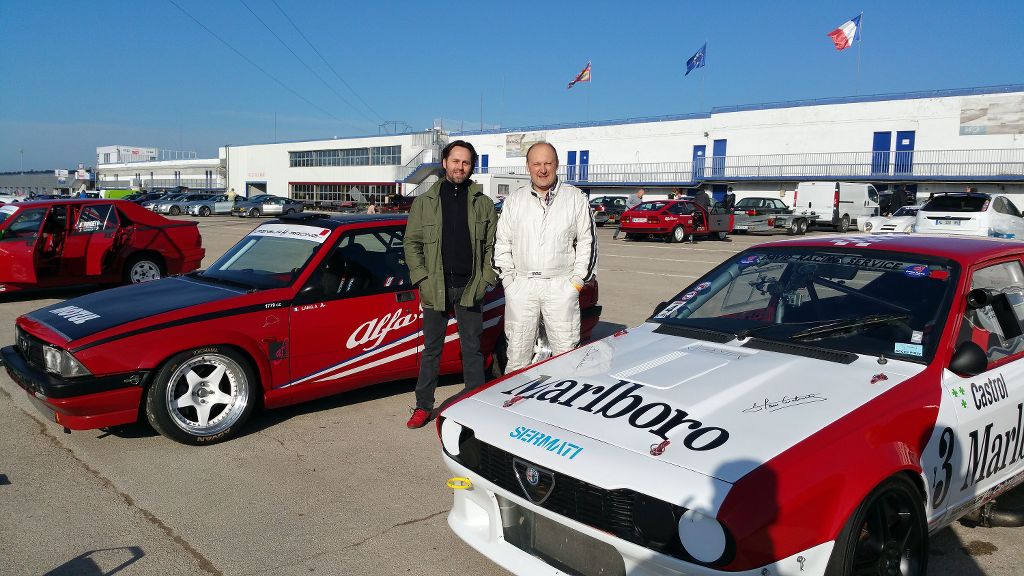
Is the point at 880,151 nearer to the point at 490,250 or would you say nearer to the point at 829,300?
the point at 490,250

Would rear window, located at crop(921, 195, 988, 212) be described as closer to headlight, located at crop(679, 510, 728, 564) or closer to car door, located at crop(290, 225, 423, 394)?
car door, located at crop(290, 225, 423, 394)

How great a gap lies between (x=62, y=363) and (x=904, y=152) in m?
41.9

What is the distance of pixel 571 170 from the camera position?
52.6m

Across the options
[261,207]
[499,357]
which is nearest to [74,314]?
[499,357]

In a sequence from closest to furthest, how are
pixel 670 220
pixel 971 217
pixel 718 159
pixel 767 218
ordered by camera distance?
pixel 971 217
pixel 670 220
pixel 767 218
pixel 718 159

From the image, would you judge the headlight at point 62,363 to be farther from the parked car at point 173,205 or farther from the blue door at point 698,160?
the parked car at point 173,205

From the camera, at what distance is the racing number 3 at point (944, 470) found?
2979 millimetres

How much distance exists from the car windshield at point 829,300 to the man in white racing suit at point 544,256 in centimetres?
65

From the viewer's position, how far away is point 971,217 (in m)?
15.7

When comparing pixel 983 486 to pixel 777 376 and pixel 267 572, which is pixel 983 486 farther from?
pixel 267 572

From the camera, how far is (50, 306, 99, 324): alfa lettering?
4.86 m

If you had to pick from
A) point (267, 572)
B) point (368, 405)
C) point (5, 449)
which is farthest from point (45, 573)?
point (368, 405)

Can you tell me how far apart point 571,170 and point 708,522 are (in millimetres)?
51213
